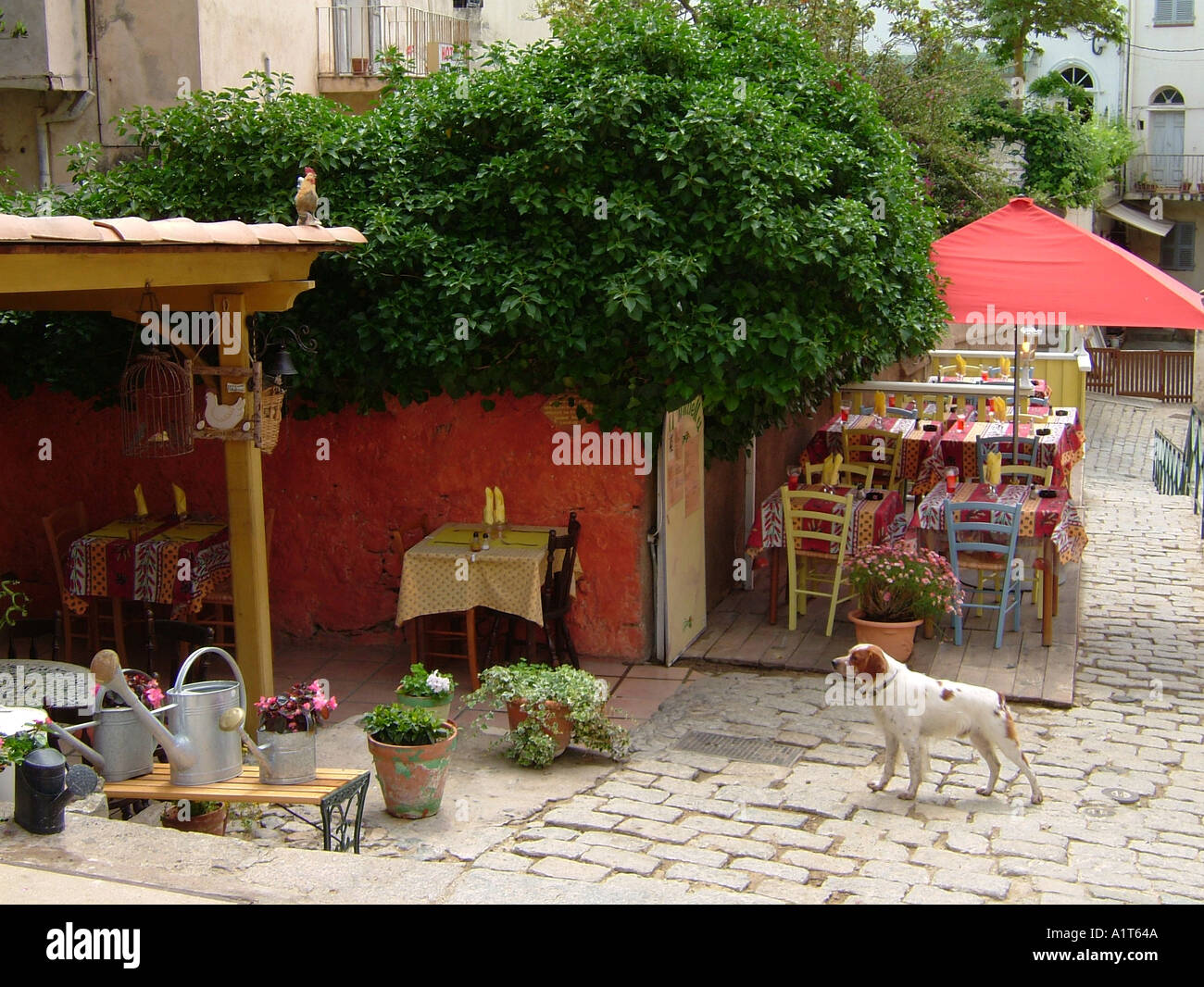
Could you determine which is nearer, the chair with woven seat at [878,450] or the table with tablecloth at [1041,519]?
the table with tablecloth at [1041,519]

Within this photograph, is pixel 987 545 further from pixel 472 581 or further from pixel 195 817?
pixel 195 817

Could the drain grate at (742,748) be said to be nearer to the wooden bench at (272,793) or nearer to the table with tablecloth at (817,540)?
the table with tablecloth at (817,540)

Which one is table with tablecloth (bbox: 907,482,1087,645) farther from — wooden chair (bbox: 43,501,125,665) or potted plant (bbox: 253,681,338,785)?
wooden chair (bbox: 43,501,125,665)

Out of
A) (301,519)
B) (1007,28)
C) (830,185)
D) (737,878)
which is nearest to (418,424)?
(301,519)

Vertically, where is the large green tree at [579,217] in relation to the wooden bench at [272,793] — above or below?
above

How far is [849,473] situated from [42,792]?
8.37 m

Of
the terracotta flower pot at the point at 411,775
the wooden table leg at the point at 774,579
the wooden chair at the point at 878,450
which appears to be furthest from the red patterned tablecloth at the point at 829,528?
the terracotta flower pot at the point at 411,775

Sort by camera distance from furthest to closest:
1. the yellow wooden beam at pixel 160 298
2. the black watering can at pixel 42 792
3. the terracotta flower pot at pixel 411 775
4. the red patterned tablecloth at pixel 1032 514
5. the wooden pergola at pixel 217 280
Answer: the red patterned tablecloth at pixel 1032 514, the yellow wooden beam at pixel 160 298, the terracotta flower pot at pixel 411 775, the wooden pergola at pixel 217 280, the black watering can at pixel 42 792

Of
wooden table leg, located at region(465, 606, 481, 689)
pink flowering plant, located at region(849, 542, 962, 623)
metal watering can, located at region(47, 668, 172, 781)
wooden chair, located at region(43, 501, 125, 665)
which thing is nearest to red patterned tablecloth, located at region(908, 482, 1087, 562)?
pink flowering plant, located at region(849, 542, 962, 623)

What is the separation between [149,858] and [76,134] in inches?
426

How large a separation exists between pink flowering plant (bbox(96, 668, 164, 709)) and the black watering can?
67cm

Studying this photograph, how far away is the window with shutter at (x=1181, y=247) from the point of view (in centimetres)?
3831

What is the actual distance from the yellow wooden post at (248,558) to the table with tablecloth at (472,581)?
131cm

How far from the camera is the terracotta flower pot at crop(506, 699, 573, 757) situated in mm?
7273
